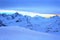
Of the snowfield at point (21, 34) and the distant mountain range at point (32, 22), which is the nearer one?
the snowfield at point (21, 34)

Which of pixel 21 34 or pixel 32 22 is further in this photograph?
pixel 32 22

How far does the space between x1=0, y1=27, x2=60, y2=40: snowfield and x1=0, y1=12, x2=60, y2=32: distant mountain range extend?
6 centimetres

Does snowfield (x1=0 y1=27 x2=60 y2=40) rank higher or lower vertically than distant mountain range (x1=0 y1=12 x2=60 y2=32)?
lower

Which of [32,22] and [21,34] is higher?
[32,22]

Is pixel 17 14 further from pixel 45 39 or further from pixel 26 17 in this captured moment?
pixel 45 39

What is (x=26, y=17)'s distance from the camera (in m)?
2.71

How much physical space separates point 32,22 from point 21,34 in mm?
247

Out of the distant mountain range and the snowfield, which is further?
the distant mountain range

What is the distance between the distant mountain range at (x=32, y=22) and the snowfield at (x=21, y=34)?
0.06 m

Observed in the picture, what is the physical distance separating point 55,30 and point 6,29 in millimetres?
667

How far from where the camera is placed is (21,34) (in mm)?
2615

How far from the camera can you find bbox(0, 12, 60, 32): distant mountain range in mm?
2668

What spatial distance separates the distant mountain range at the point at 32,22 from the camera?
2.67m

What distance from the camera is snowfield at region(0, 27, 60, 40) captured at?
2.56m
